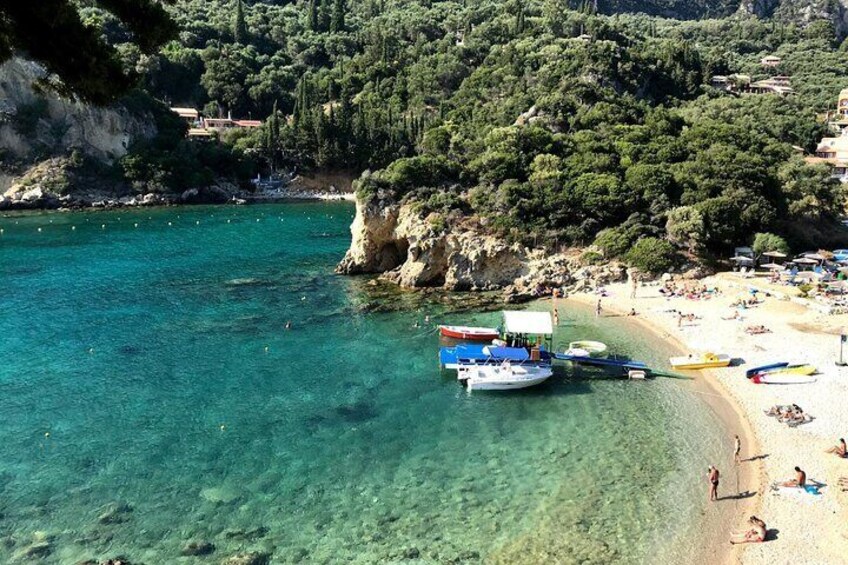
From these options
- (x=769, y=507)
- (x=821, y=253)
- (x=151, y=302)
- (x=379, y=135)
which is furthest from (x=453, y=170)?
(x=379, y=135)

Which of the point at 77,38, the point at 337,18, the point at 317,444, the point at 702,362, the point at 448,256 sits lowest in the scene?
the point at 317,444

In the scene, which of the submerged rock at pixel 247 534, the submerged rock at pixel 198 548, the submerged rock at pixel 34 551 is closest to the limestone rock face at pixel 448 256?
the submerged rock at pixel 247 534

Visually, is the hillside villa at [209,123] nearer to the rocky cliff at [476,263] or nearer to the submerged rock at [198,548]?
the rocky cliff at [476,263]

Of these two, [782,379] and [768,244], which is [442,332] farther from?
[768,244]

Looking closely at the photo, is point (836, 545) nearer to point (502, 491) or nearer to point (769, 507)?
point (769, 507)

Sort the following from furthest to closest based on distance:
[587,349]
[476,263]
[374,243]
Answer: [374,243], [476,263], [587,349]

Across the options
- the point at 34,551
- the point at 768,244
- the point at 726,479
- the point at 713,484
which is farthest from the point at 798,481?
the point at 768,244
